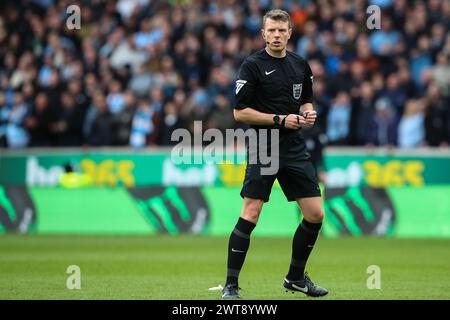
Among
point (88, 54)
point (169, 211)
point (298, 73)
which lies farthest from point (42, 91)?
point (298, 73)

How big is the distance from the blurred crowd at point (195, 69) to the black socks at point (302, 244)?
1085cm

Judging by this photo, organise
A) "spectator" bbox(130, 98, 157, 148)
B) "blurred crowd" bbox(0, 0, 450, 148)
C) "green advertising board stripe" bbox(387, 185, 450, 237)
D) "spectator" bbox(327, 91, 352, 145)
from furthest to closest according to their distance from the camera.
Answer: "spectator" bbox(130, 98, 157, 148)
"blurred crowd" bbox(0, 0, 450, 148)
"spectator" bbox(327, 91, 352, 145)
"green advertising board stripe" bbox(387, 185, 450, 237)

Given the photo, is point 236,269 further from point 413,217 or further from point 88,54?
point 88,54

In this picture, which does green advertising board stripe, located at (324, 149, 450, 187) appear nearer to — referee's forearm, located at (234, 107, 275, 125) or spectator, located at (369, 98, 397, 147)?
spectator, located at (369, 98, 397, 147)

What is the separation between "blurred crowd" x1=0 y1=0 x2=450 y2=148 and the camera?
22234 millimetres

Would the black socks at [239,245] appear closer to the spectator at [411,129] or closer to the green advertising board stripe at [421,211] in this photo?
the green advertising board stripe at [421,211]

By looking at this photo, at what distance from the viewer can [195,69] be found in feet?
80.7

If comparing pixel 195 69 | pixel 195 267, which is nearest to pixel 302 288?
pixel 195 267

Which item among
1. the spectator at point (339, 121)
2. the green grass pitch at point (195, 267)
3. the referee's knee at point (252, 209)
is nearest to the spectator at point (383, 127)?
the spectator at point (339, 121)

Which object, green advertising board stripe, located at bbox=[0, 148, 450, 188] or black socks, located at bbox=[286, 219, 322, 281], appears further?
green advertising board stripe, located at bbox=[0, 148, 450, 188]

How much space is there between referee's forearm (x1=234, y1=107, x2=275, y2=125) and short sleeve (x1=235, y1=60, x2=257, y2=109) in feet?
0.18

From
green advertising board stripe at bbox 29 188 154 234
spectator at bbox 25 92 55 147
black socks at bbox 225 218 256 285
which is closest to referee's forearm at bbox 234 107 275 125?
black socks at bbox 225 218 256 285

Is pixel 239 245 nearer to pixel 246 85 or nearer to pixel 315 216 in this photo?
pixel 315 216
